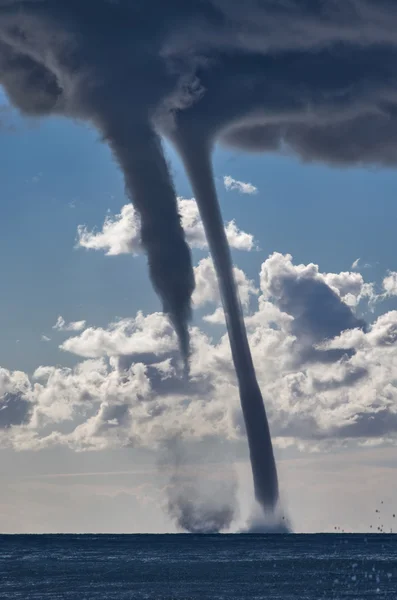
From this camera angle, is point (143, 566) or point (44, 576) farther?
point (143, 566)

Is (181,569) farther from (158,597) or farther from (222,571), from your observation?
(158,597)

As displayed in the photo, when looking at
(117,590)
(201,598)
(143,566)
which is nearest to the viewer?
(201,598)

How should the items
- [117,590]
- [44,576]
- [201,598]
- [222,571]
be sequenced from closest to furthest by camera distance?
[201,598] < [117,590] < [44,576] < [222,571]

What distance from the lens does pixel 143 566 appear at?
167250 mm

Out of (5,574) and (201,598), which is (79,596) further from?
(5,574)

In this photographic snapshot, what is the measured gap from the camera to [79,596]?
11294 cm

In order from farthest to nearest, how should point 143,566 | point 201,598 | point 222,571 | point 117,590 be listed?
1. point 143,566
2. point 222,571
3. point 117,590
4. point 201,598

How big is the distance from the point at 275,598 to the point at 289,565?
59065 millimetres

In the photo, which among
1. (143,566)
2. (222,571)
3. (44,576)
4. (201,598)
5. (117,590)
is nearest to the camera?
(201,598)

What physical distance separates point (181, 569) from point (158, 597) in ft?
161

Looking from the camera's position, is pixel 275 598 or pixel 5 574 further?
pixel 5 574

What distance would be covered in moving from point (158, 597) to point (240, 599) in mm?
9706

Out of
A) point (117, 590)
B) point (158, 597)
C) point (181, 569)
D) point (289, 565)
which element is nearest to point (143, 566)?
point (181, 569)

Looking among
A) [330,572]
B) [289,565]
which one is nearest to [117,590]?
[330,572]
